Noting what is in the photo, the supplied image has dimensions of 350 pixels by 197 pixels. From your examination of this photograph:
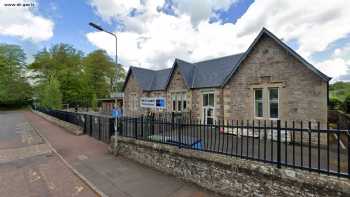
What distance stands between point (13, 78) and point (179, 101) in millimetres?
56494

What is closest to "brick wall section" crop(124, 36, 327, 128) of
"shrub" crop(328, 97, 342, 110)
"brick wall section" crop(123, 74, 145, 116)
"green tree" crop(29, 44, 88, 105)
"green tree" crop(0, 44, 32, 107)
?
"brick wall section" crop(123, 74, 145, 116)

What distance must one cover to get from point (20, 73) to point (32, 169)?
61458 mm

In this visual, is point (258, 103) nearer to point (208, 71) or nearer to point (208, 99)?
point (208, 99)

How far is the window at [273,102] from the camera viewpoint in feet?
37.3

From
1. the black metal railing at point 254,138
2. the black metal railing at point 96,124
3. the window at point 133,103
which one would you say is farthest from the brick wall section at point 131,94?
the black metal railing at point 254,138

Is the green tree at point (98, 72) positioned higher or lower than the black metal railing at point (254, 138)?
higher

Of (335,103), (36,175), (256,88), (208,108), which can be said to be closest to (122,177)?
(36,175)

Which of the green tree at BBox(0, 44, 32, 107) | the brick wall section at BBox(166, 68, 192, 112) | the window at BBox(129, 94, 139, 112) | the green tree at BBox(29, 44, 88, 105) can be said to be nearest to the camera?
the brick wall section at BBox(166, 68, 192, 112)

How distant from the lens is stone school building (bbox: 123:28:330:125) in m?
10.0

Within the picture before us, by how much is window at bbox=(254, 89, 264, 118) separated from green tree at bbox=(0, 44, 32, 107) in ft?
202

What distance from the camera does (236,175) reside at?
4.93 m

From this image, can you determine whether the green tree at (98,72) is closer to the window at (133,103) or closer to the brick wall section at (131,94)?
the brick wall section at (131,94)

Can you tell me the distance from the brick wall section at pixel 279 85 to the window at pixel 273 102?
37cm

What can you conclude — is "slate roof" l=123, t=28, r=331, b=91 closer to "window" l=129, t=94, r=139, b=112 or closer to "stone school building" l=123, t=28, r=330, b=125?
"stone school building" l=123, t=28, r=330, b=125
